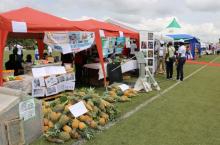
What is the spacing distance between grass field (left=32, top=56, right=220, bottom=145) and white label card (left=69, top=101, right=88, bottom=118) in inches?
21.5

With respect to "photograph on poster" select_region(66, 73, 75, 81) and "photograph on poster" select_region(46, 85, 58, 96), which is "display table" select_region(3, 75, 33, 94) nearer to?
"photograph on poster" select_region(46, 85, 58, 96)

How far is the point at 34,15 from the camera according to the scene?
9.41 metres

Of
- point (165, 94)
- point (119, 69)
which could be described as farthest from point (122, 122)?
point (119, 69)

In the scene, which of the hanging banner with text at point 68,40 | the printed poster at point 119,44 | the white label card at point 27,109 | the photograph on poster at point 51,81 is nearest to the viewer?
the white label card at point 27,109

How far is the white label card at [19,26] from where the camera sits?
7.58 meters

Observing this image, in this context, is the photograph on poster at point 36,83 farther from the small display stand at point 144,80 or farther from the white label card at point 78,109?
the small display stand at point 144,80

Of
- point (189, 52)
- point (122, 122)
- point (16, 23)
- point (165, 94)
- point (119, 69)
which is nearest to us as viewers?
point (122, 122)

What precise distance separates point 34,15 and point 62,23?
88 cm

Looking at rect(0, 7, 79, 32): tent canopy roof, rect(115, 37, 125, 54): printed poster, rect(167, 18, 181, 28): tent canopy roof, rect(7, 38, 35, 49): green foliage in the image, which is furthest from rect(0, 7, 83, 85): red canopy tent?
rect(167, 18, 181, 28): tent canopy roof

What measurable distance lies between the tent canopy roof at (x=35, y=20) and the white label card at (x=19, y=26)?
10cm

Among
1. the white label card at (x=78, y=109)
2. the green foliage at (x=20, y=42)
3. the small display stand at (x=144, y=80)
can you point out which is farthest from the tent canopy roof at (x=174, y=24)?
the white label card at (x=78, y=109)

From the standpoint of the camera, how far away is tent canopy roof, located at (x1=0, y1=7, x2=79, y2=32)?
7964 mm

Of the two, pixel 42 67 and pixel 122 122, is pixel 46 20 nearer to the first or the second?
pixel 42 67

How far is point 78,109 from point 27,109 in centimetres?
120
